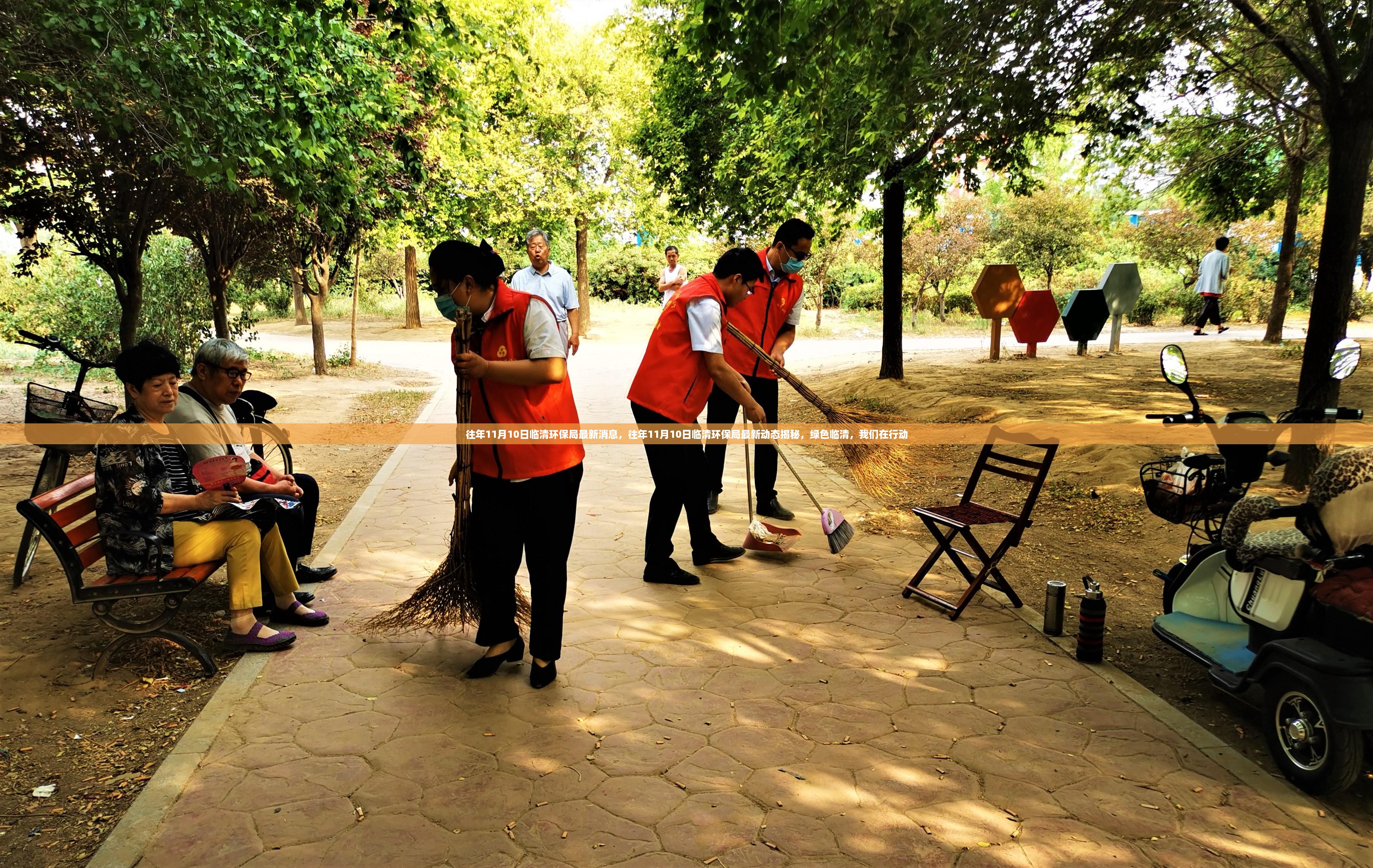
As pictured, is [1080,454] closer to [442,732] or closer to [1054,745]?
[1054,745]

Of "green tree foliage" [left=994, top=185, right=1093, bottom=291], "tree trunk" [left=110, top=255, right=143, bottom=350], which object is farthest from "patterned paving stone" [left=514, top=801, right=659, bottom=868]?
"green tree foliage" [left=994, top=185, right=1093, bottom=291]

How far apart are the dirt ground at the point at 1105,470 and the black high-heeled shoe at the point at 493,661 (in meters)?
2.81

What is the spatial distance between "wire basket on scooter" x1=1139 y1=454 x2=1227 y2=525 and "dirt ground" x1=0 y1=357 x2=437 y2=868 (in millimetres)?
4419

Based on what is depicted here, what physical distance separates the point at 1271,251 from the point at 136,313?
31109 mm

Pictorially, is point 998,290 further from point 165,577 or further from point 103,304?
point 103,304

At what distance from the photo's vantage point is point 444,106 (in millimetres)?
10609

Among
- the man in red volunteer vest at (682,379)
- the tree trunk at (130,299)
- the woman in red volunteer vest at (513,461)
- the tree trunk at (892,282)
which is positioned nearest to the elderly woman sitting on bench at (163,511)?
the woman in red volunteer vest at (513,461)

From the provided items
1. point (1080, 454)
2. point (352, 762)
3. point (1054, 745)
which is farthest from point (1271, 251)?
point (352, 762)

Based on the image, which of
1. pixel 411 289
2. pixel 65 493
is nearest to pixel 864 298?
pixel 411 289

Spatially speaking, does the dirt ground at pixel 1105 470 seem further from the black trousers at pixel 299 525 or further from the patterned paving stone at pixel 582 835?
the black trousers at pixel 299 525

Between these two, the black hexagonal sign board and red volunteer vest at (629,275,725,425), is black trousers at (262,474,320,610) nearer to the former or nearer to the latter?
red volunteer vest at (629,275,725,425)

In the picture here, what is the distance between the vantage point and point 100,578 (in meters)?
3.87

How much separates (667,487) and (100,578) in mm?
2885

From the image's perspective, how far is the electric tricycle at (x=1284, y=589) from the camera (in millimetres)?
3002
